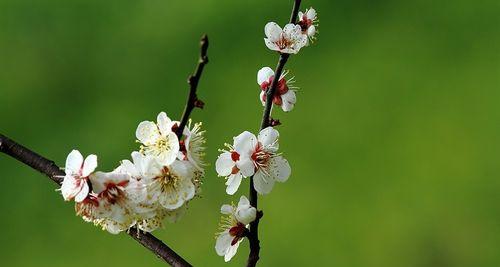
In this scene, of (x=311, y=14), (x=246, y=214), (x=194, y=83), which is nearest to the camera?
(x=194, y=83)

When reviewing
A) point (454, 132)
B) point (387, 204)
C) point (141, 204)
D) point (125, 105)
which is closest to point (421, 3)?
point (454, 132)

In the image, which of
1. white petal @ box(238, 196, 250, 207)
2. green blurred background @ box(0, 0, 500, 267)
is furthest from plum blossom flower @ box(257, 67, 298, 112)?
green blurred background @ box(0, 0, 500, 267)

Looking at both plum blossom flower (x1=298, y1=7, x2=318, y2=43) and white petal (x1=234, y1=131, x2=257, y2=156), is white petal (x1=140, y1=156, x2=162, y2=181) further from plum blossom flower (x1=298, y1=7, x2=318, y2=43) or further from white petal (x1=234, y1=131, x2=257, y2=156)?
plum blossom flower (x1=298, y1=7, x2=318, y2=43)

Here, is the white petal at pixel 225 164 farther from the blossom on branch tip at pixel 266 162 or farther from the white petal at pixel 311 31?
the white petal at pixel 311 31

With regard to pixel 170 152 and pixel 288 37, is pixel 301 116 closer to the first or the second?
pixel 288 37

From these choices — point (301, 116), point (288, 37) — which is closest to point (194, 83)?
point (288, 37)

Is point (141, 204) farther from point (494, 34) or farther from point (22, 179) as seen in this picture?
point (494, 34)
